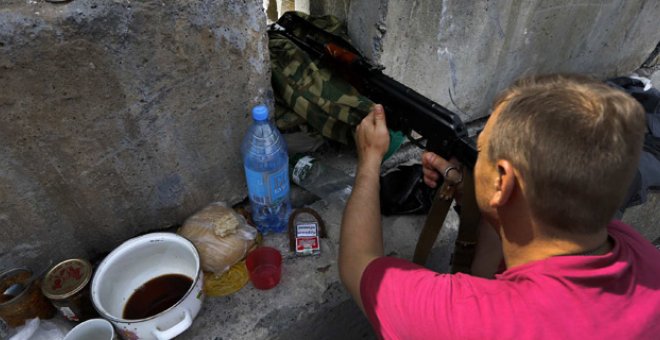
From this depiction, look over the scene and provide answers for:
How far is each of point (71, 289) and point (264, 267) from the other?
0.69 metres

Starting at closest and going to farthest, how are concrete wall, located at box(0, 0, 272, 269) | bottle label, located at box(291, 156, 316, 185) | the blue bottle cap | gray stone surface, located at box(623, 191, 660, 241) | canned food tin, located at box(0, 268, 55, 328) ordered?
concrete wall, located at box(0, 0, 272, 269) → canned food tin, located at box(0, 268, 55, 328) → the blue bottle cap → bottle label, located at box(291, 156, 316, 185) → gray stone surface, located at box(623, 191, 660, 241)

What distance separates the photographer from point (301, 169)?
78.9 inches

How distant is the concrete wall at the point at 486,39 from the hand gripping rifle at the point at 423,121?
207mm

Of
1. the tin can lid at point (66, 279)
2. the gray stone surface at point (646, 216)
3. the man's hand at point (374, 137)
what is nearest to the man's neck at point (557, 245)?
the man's hand at point (374, 137)

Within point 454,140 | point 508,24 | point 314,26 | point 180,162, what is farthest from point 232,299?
point 508,24

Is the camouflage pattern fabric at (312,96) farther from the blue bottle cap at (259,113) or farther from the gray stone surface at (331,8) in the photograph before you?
the blue bottle cap at (259,113)

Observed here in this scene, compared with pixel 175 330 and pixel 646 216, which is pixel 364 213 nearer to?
pixel 175 330

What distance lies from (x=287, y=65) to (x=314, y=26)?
0.87 feet

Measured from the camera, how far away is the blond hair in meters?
0.96

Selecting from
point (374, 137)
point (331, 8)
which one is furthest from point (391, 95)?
point (331, 8)

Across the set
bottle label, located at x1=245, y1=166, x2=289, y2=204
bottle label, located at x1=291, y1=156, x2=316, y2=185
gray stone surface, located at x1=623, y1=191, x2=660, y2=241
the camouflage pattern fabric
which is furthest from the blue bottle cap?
gray stone surface, located at x1=623, y1=191, x2=660, y2=241

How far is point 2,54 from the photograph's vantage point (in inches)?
44.3

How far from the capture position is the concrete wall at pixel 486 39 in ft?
6.40

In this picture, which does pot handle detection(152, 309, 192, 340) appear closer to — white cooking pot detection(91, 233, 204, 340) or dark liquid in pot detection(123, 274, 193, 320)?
white cooking pot detection(91, 233, 204, 340)
